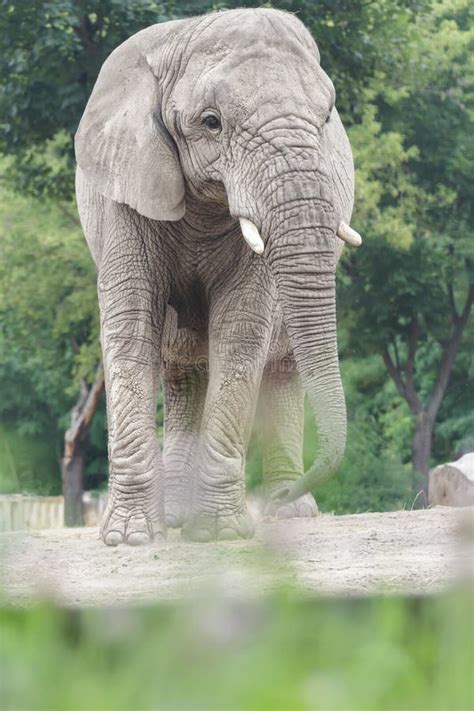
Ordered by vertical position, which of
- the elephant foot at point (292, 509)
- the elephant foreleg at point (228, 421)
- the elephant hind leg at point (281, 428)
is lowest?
the elephant foot at point (292, 509)

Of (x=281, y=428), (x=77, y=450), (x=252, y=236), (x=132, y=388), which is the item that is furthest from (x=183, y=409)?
(x=77, y=450)

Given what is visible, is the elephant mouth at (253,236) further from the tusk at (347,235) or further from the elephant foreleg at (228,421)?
the elephant foreleg at (228,421)

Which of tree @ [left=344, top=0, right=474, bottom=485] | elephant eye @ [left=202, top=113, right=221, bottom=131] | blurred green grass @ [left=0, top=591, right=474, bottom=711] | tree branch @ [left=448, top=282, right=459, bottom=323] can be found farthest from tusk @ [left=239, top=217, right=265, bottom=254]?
tree branch @ [left=448, top=282, right=459, bottom=323]

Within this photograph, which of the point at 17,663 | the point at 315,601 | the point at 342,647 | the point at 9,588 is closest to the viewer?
the point at 17,663

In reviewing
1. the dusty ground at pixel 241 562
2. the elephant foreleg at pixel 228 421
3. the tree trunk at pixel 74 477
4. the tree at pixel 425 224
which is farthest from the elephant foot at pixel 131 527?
→ the tree trunk at pixel 74 477

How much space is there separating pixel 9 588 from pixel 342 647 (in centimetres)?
244

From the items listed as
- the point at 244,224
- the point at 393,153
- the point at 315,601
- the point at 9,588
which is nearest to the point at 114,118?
the point at 244,224

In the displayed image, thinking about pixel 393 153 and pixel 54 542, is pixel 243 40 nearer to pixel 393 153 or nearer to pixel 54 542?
pixel 54 542

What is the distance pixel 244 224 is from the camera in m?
7.49

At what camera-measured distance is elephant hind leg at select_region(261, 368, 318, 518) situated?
10.9 meters

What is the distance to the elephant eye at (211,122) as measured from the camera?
25.8ft

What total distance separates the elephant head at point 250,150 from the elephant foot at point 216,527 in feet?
1.38

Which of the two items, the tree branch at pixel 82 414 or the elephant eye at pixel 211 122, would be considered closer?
→ the elephant eye at pixel 211 122

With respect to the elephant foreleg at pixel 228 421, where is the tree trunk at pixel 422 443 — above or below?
below
